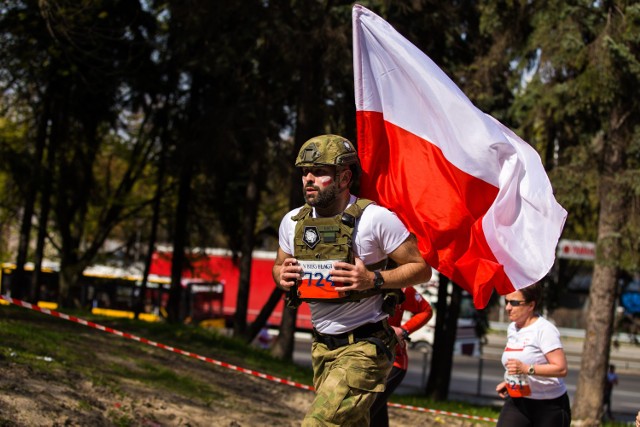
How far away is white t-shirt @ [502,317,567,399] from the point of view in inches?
279

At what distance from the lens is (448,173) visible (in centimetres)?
A: 634

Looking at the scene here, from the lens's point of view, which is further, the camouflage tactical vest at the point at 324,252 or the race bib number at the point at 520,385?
the race bib number at the point at 520,385

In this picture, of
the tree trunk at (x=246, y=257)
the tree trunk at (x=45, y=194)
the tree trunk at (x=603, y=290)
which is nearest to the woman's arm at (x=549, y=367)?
the tree trunk at (x=603, y=290)

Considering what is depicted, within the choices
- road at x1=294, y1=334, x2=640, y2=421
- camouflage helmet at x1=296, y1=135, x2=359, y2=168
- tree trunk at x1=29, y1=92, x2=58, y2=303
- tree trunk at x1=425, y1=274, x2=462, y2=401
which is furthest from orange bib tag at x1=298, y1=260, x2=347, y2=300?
road at x1=294, y1=334, x2=640, y2=421

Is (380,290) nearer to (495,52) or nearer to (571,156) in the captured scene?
(571,156)

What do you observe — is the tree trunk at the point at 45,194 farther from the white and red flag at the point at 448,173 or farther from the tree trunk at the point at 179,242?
the white and red flag at the point at 448,173

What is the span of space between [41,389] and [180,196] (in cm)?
1634

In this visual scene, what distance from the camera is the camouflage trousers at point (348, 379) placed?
5238mm

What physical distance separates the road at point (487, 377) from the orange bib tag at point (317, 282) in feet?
66.5

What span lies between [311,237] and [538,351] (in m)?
2.53

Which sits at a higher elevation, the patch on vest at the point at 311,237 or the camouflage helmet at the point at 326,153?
the camouflage helmet at the point at 326,153

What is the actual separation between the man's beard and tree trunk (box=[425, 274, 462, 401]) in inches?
644

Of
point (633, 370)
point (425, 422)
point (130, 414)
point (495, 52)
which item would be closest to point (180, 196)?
point (495, 52)

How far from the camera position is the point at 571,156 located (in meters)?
17.0
